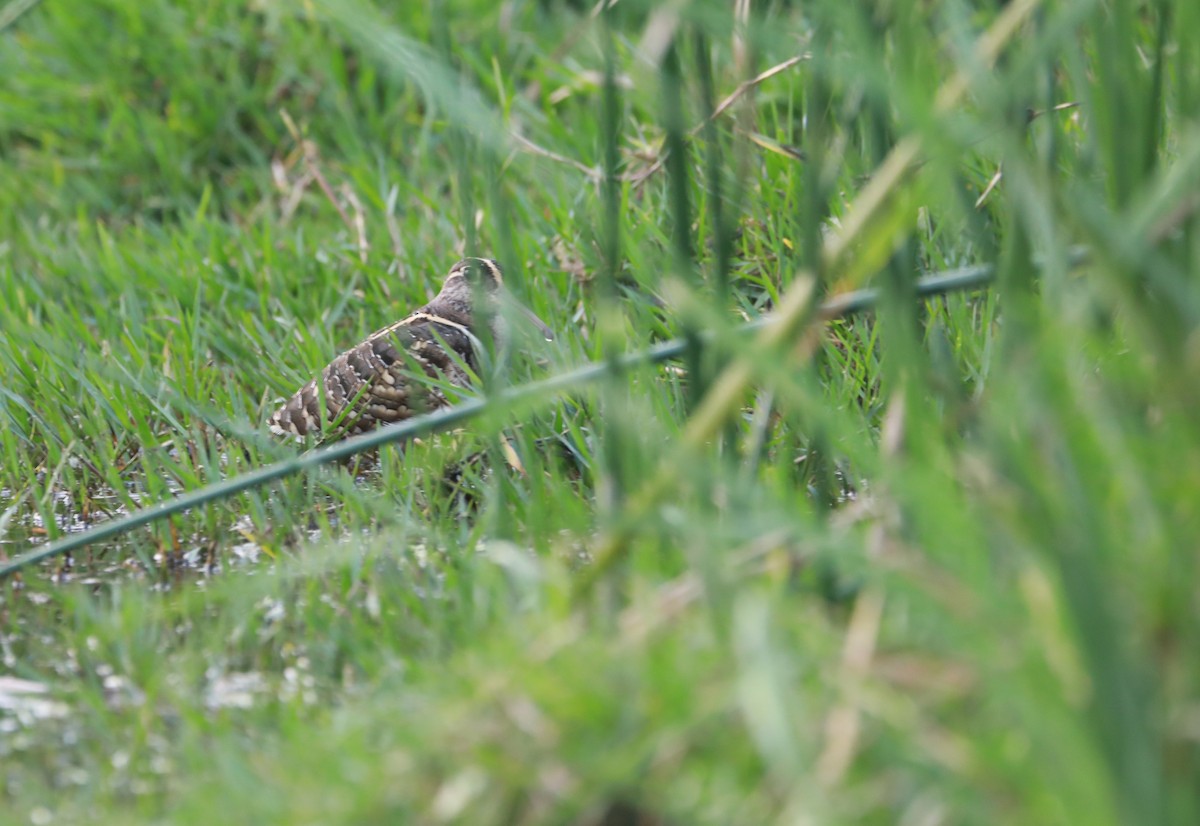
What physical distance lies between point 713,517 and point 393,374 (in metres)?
1.56

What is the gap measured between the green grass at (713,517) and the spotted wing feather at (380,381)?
0.12 metres

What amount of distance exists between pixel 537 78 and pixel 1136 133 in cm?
278

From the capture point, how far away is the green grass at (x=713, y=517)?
1.16 m

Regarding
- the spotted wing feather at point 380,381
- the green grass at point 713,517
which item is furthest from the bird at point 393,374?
the green grass at point 713,517

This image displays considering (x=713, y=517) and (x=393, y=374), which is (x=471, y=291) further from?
(x=713, y=517)

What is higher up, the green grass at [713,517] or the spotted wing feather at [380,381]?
the green grass at [713,517]

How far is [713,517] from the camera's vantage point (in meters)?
1.47

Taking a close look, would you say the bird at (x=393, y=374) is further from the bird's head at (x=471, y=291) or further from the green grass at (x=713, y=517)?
the green grass at (x=713, y=517)

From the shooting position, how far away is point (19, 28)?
15.6 feet

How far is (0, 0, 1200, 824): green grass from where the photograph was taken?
3.81 ft

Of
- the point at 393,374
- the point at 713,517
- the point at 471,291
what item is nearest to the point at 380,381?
the point at 393,374

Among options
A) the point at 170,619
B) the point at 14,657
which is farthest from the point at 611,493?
the point at 14,657

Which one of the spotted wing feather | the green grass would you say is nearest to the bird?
the spotted wing feather

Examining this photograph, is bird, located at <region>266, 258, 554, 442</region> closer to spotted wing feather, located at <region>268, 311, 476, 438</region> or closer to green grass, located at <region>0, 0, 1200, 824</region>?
spotted wing feather, located at <region>268, 311, 476, 438</region>
